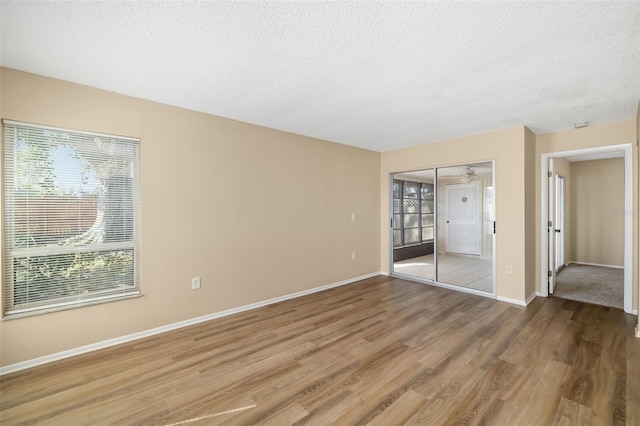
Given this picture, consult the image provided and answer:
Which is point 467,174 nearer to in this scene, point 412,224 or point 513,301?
point 412,224

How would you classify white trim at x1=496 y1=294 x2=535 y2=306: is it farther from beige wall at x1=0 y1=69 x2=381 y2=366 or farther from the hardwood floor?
beige wall at x1=0 y1=69 x2=381 y2=366

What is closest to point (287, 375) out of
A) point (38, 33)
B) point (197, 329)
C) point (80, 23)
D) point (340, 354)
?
point (340, 354)

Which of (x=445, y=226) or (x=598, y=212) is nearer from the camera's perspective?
(x=445, y=226)

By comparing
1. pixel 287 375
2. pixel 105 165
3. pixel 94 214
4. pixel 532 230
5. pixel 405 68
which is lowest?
pixel 287 375

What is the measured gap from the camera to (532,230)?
4070mm

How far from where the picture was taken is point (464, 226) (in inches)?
227

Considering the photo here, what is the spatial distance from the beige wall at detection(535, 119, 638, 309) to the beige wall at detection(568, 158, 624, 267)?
3.39 metres

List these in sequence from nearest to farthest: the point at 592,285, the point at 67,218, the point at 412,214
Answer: the point at 67,218
the point at 592,285
the point at 412,214

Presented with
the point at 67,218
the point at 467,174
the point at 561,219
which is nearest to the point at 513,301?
the point at 467,174

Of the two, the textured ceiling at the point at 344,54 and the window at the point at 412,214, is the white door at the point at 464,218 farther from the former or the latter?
the textured ceiling at the point at 344,54

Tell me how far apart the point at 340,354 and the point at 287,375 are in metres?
0.54

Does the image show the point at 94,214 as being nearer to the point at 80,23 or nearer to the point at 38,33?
the point at 38,33

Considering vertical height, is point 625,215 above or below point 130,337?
above

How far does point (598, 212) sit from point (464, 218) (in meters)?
3.19
